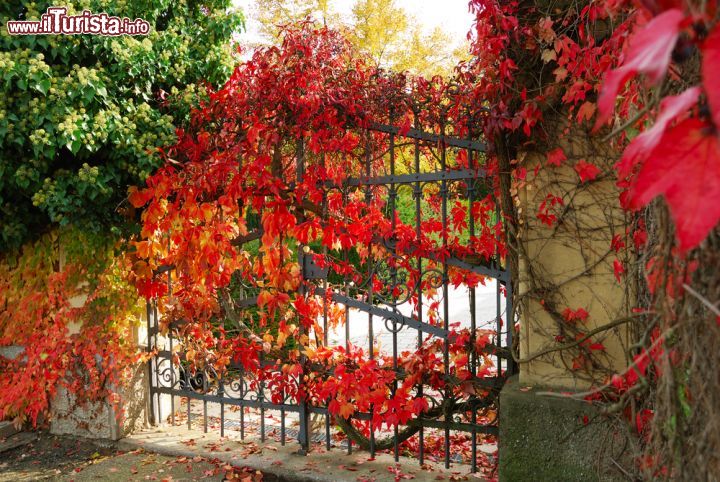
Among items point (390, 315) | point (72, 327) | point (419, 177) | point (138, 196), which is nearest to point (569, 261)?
point (419, 177)

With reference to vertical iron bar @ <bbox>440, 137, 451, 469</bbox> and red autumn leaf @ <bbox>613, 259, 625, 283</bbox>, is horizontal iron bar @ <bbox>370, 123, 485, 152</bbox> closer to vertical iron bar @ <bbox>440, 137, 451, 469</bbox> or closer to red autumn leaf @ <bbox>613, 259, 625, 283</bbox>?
vertical iron bar @ <bbox>440, 137, 451, 469</bbox>

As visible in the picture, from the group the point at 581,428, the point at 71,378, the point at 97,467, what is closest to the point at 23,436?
the point at 71,378

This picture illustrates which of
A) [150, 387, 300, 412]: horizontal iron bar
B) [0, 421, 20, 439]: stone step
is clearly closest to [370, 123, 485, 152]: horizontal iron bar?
[150, 387, 300, 412]: horizontal iron bar

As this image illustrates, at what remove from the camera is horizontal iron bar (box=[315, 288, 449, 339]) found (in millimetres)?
3998

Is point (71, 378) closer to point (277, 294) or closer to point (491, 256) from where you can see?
point (277, 294)

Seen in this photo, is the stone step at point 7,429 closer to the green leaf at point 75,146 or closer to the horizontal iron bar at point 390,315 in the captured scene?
the green leaf at point 75,146

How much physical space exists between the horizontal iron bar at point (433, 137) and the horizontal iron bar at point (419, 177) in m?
0.15

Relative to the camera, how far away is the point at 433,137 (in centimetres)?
389

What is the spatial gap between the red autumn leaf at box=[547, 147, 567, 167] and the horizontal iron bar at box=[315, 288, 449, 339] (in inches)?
51.6

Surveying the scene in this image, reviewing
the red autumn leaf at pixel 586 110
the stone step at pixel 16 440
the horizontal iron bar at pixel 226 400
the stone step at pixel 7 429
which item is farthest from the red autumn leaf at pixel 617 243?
the stone step at pixel 7 429

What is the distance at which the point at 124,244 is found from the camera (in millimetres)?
4902

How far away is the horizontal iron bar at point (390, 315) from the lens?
13.1ft

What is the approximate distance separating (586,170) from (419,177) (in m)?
1.11

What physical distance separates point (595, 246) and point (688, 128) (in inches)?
101
